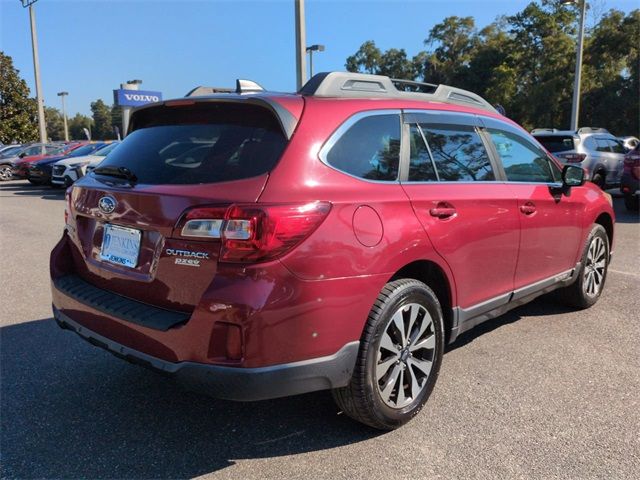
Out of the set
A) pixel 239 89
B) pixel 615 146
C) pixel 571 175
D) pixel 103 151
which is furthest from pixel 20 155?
pixel 571 175

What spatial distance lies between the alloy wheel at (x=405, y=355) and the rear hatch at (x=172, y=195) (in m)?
1.03

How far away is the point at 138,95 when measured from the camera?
26.1 meters

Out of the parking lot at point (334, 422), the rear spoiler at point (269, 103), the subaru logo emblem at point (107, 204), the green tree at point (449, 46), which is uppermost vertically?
the green tree at point (449, 46)

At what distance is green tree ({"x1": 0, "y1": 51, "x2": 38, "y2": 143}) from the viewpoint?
36.4 m

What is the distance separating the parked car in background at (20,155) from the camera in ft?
79.4

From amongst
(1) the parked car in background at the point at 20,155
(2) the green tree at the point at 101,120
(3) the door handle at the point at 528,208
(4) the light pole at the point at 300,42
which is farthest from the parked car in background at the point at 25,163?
(2) the green tree at the point at 101,120

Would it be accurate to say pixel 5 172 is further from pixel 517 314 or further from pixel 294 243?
pixel 294 243

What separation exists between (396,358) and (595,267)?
10.1ft

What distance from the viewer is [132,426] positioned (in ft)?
9.71

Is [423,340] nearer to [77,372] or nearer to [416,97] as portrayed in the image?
[416,97]

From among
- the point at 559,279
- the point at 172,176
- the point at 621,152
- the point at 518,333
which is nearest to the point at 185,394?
the point at 172,176

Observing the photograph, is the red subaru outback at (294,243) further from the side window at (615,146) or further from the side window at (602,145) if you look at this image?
the side window at (615,146)

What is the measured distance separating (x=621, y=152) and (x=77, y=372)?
14.4m

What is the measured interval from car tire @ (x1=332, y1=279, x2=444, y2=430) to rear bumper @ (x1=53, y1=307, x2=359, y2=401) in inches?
4.9
